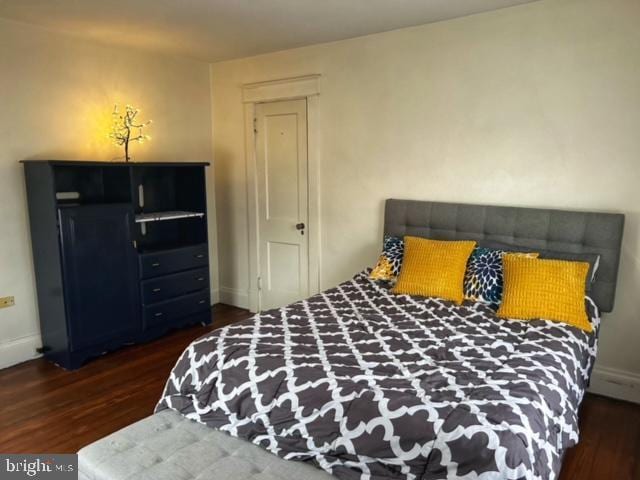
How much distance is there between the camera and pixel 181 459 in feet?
6.16

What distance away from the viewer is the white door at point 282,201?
14.3 ft

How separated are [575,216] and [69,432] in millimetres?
3191

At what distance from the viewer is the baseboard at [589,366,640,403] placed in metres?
3.04

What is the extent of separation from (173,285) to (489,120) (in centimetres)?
281

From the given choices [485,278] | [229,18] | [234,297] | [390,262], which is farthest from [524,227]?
[234,297]

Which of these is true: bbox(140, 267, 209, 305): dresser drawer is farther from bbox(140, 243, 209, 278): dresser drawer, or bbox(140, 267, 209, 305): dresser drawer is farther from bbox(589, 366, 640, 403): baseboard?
bbox(589, 366, 640, 403): baseboard

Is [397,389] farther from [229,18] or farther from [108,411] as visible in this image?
[229,18]

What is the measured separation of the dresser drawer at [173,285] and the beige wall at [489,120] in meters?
1.10

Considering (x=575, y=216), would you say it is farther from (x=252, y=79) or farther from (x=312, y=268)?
(x=252, y=79)

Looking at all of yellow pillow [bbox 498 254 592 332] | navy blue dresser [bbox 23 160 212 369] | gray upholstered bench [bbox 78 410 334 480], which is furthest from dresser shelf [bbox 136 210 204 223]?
yellow pillow [bbox 498 254 592 332]

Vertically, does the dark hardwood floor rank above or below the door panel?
below

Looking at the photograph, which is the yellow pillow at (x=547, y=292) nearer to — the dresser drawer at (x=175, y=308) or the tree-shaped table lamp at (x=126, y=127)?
the dresser drawer at (x=175, y=308)

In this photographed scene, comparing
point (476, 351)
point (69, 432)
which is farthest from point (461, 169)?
point (69, 432)

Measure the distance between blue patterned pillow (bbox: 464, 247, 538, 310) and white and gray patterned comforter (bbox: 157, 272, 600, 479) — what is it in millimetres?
205
